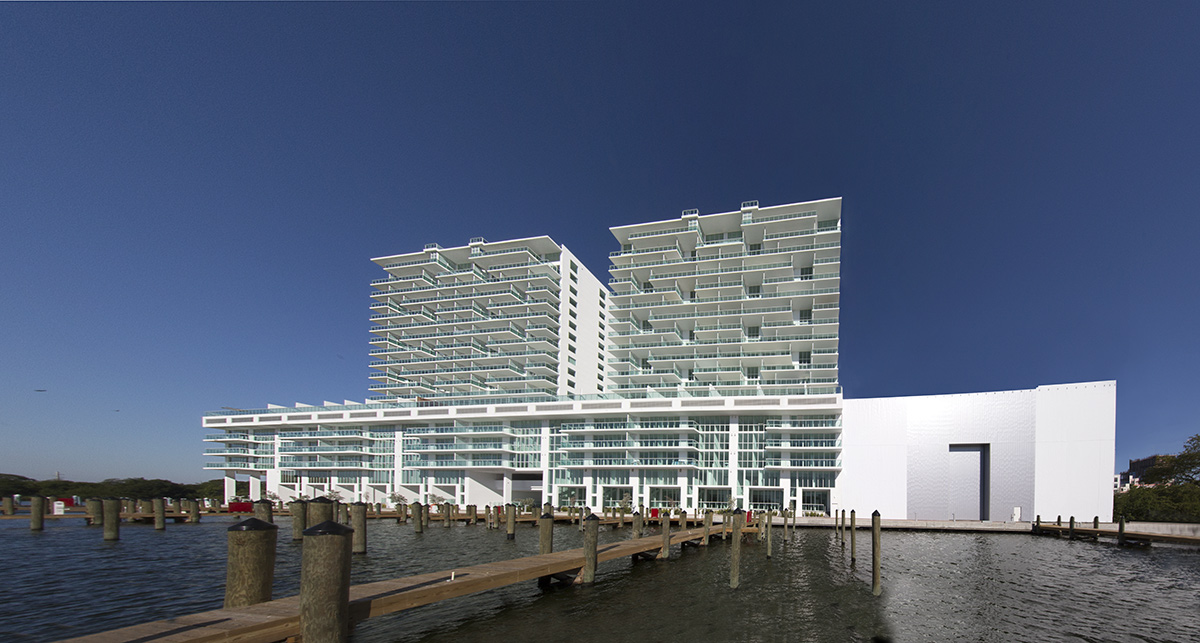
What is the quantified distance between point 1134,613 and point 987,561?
15088 mm

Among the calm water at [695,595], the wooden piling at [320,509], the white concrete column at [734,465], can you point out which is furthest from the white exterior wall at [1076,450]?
the wooden piling at [320,509]

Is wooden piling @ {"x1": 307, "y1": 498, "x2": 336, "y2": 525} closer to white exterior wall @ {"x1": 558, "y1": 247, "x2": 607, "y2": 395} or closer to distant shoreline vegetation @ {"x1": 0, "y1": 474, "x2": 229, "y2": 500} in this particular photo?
white exterior wall @ {"x1": 558, "y1": 247, "x2": 607, "y2": 395}

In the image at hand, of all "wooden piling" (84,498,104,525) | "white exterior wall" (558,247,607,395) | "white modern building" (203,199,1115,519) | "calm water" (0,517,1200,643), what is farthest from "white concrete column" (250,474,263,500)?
"calm water" (0,517,1200,643)

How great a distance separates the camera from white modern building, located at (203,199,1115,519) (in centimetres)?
7431

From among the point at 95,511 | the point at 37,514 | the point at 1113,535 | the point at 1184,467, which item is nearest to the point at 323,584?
the point at 37,514

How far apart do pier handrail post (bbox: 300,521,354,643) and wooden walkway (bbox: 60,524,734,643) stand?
0.39 m

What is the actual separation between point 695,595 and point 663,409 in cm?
5315

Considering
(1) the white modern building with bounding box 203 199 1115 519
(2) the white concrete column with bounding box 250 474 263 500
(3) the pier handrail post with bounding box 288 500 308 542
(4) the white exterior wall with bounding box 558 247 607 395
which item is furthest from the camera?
(2) the white concrete column with bounding box 250 474 263 500

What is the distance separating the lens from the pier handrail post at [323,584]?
13617 millimetres

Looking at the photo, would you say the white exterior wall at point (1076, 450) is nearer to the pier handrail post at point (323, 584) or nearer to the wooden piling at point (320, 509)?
the wooden piling at point (320, 509)

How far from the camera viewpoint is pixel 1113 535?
57094 millimetres

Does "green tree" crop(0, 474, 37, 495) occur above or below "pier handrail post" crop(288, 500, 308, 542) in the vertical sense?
below

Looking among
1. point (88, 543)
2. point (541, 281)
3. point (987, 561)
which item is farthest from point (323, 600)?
point (541, 281)

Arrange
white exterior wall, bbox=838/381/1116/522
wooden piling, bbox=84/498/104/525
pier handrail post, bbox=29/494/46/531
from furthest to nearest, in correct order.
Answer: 1. white exterior wall, bbox=838/381/1116/522
2. wooden piling, bbox=84/498/104/525
3. pier handrail post, bbox=29/494/46/531
